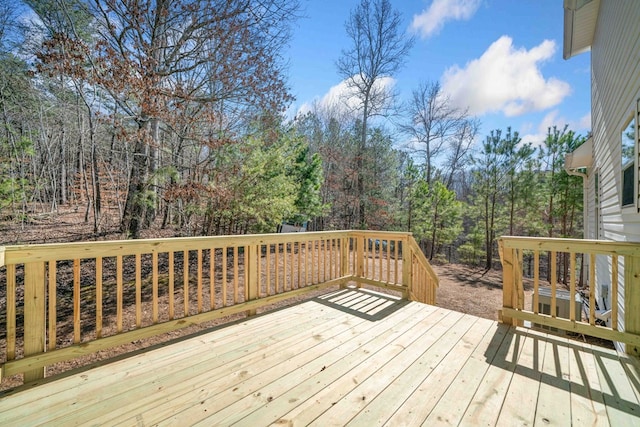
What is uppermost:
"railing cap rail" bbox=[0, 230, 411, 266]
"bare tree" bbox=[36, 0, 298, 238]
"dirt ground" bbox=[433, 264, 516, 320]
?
"bare tree" bbox=[36, 0, 298, 238]

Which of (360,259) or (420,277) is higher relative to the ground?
(360,259)

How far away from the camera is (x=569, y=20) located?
5613mm

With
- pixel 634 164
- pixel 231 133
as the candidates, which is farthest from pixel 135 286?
pixel 634 164

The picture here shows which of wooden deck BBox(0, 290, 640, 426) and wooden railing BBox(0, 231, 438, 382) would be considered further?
wooden railing BBox(0, 231, 438, 382)

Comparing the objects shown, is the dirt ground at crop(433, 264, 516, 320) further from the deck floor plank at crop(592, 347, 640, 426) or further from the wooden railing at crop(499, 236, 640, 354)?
the deck floor plank at crop(592, 347, 640, 426)

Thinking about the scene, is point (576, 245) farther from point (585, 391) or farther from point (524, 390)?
point (524, 390)

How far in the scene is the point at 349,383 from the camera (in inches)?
79.0

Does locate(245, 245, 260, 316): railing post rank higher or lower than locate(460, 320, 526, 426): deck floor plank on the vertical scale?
higher

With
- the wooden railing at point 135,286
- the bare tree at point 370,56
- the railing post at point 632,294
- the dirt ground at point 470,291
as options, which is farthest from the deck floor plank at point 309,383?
the bare tree at point 370,56

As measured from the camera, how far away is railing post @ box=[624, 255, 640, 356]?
7.63 ft

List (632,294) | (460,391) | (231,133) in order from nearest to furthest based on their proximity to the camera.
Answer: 1. (460,391)
2. (632,294)
3. (231,133)

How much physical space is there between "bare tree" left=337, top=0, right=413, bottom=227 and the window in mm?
10649

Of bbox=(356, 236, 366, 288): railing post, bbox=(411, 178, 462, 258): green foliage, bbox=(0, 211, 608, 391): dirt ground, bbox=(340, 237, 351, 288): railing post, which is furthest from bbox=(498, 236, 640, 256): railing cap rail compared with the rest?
bbox=(411, 178, 462, 258): green foliage

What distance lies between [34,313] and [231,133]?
5546mm
